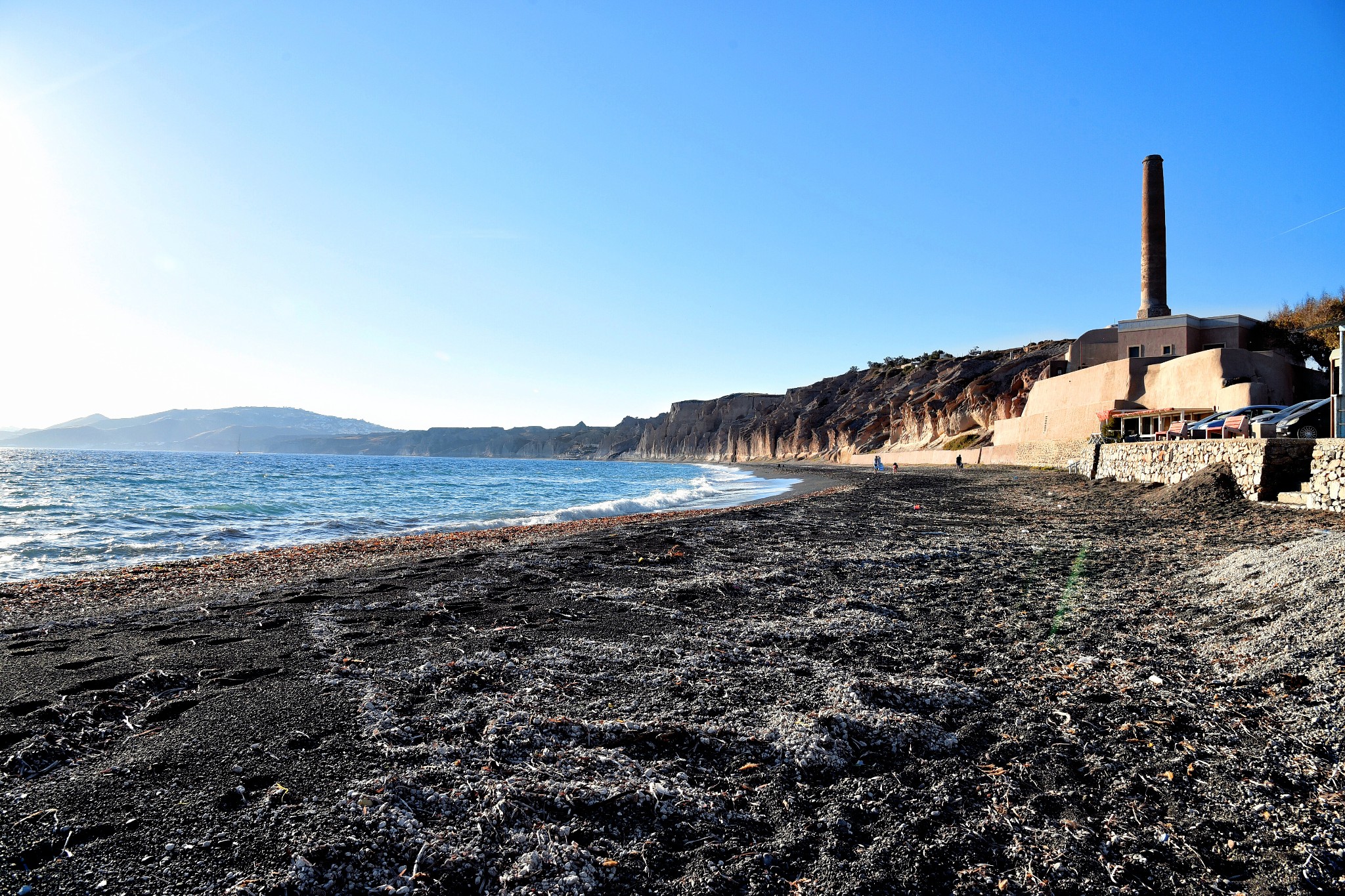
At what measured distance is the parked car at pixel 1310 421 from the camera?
13945mm

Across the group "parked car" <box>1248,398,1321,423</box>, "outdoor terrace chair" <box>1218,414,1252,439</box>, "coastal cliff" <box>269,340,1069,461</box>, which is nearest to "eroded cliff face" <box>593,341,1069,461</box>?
"coastal cliff" <box>269,340,1069,461</box>

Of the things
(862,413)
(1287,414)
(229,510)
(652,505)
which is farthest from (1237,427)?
(862,413)

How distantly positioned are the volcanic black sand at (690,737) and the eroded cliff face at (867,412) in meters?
43.5

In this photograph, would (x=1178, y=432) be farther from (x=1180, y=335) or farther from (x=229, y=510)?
(x=229, y=510)

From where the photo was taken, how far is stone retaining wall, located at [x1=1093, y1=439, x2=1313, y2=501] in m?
11.6

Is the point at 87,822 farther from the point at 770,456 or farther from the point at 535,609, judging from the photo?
the point at 770,456

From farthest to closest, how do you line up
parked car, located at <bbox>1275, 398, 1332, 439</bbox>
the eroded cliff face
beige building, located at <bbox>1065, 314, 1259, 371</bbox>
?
the eroded cliff face → beige building, located at <bbox>1065, 314, 1259, 371</bbox> → parked car, located at <bbox>1275, 398, 1332, 439</bbox>

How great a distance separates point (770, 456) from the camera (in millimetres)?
94938

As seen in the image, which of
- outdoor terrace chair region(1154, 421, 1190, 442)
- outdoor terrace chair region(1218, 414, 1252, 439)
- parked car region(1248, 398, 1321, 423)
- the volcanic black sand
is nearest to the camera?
the volcanic black sand

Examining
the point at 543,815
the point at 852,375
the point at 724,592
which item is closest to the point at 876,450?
the point at 852,375

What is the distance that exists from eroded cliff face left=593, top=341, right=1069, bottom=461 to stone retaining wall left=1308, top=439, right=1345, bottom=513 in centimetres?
3403

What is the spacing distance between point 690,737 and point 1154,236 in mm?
45203

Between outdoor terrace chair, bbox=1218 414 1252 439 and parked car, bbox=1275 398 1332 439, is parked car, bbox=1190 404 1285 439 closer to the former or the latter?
outdoor terrace chair, bbox=1218 414 1252 439

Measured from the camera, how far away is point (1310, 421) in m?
14.2
